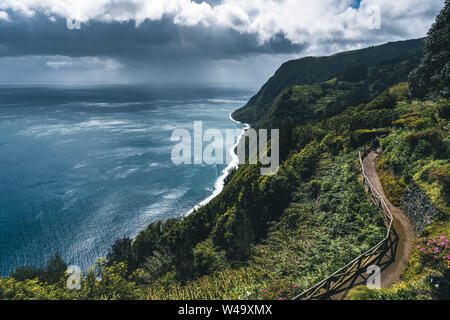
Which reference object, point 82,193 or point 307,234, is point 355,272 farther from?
point 82,193

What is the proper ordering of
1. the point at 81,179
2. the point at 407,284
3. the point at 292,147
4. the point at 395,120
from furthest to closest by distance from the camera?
the point at 81,179 < the point at 292,147 < the point at 395,120 < the point at 407,284

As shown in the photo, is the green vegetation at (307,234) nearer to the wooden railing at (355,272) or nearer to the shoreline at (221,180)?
the wooden railing at (355,272)

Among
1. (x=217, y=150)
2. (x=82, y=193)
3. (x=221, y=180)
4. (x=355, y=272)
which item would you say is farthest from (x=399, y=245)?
(x=217, y=150)

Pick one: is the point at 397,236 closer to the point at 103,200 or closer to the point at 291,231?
the point at 291,231

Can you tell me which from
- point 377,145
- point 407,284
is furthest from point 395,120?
point 407,284
